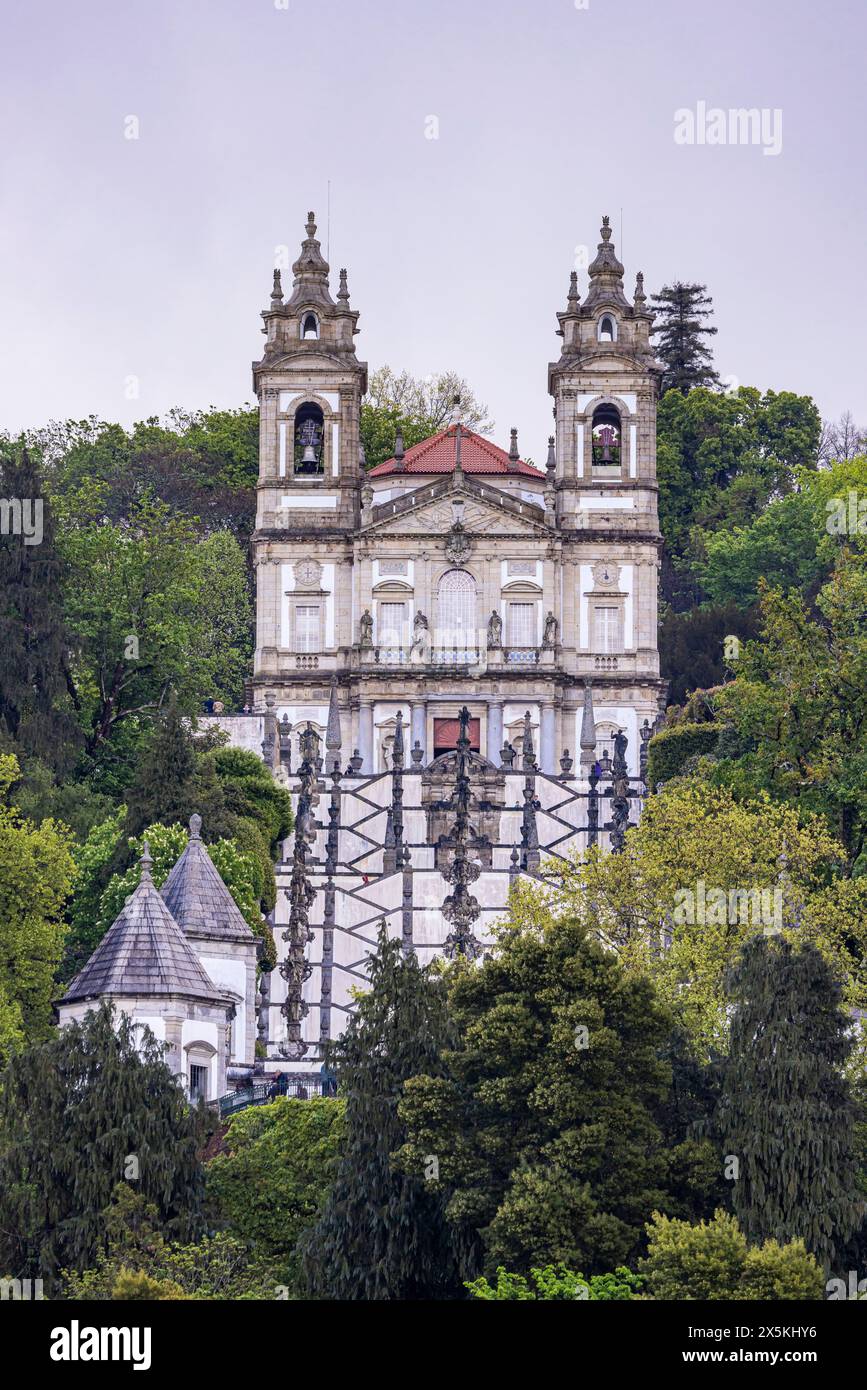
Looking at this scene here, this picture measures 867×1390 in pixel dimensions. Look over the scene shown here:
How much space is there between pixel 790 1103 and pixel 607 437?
48.9m

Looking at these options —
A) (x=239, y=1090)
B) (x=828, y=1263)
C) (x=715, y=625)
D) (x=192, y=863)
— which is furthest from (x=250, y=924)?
(x=715, y=625)

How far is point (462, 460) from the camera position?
96.4 meters

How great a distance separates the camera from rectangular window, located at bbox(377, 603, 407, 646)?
3659 inches

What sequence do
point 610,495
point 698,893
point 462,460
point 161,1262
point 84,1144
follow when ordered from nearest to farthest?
point 161,1262 → point 84,1144 → point 698,893 → point 610,495 → point 462,460

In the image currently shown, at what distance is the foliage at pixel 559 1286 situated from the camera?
146ft

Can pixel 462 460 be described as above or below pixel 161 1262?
above

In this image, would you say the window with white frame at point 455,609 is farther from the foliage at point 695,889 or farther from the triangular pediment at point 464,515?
the foliage at point 695,889

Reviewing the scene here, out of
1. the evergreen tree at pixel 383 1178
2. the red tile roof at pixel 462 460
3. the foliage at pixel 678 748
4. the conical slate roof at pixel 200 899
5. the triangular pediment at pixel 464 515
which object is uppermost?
the red tile roof at pixel 462 460

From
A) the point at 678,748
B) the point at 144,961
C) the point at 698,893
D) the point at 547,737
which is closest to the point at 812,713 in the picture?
the point at 698,893

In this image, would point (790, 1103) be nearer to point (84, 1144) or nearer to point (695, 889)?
point (84, 1144)

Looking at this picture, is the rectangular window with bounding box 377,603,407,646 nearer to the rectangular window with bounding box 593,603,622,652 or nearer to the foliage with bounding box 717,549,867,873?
the rectangular window with bounding box 593,603,622,652

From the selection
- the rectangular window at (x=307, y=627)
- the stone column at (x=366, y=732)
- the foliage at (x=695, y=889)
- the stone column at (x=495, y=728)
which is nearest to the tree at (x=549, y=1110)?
the foliage at (x=695, y=889)

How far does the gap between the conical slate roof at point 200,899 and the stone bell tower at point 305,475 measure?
96.4 ft

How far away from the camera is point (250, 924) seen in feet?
220
